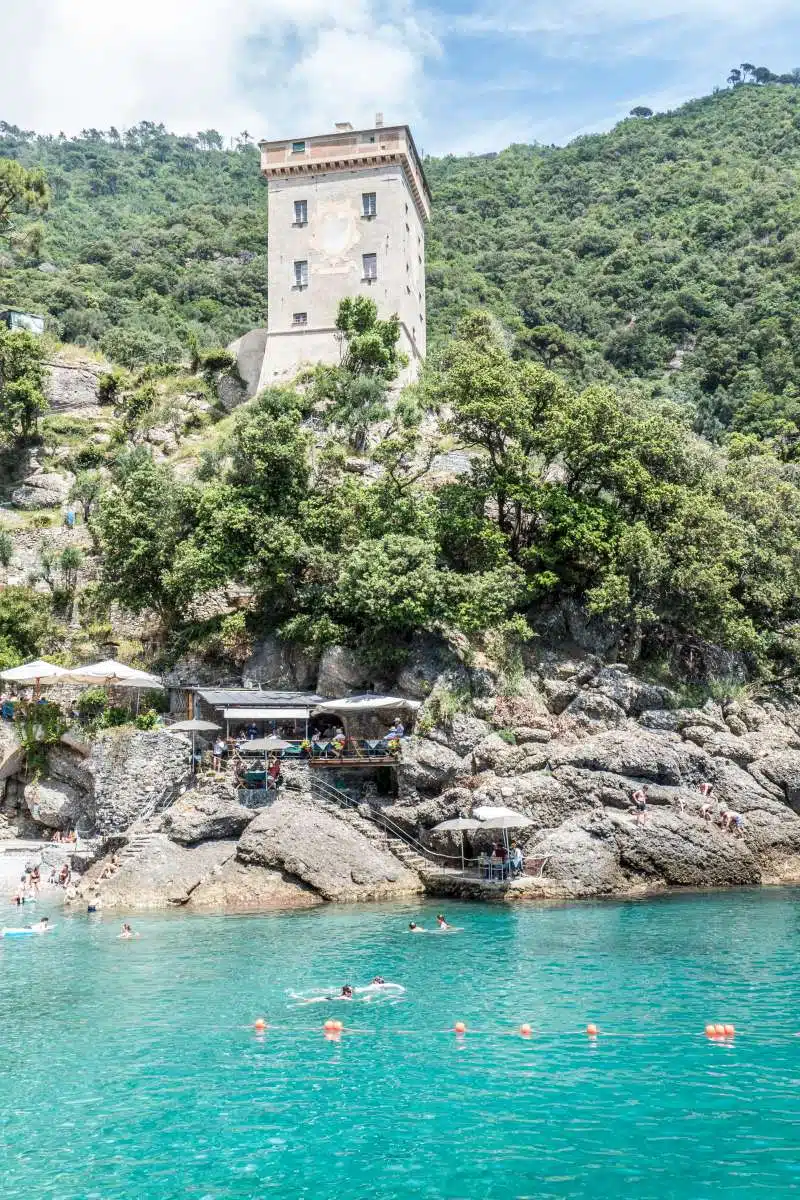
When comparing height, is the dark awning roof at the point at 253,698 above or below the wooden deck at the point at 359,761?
above

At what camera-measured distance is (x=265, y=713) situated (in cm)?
3481

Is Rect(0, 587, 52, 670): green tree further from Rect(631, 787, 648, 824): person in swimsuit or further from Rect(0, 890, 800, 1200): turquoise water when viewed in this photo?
Rect(631, 787, 648, 824): person in swimsuit

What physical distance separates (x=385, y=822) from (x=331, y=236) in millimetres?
37159

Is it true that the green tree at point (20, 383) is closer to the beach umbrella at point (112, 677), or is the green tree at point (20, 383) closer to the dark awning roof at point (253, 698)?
the beach umbrella at point (112, 677)

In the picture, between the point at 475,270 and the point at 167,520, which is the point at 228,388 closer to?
the point at 167,520

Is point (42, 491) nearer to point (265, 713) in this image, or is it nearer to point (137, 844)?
point (265, 713)

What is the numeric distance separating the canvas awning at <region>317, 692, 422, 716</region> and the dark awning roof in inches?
35.6

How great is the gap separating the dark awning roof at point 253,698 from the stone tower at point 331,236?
80.9ft

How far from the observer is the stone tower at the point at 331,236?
55500 mm

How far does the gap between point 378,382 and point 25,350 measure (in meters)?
22.5

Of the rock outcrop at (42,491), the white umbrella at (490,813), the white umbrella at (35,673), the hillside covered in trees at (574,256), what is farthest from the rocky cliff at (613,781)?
the hillside covered in trees at (574,256)

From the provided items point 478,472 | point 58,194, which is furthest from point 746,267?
point 58,194

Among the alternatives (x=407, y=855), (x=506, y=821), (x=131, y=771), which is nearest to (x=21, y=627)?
(x=131, y=771)

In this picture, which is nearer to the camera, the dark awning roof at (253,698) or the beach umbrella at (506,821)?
the beach umbrella at (506,821)
